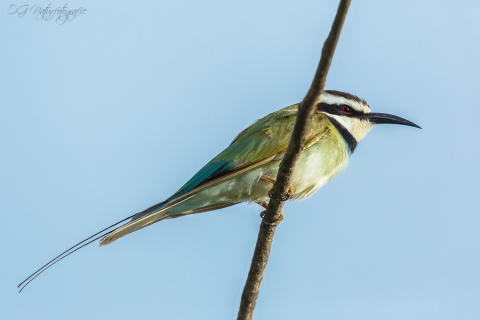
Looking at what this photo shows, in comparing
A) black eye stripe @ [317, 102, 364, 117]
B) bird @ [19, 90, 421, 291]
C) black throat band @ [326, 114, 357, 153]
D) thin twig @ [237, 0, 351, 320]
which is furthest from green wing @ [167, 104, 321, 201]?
thin twig @ [237, 0, 351, 320]

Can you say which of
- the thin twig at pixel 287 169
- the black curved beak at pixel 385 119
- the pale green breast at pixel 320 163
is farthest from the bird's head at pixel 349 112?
the thin twig at pixel 287 169

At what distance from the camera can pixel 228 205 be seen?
441cm

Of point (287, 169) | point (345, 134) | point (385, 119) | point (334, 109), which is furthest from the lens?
point (385, 119)

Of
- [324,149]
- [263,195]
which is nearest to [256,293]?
[263,195]

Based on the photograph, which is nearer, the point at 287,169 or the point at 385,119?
the point at 287,169

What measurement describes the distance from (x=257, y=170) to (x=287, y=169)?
1.13 metres

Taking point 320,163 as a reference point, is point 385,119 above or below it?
above

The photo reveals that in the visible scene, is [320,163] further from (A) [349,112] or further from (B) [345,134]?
(A) [349,112]

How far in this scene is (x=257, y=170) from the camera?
3965 millimetres

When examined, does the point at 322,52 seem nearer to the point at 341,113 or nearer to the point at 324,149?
the point at 324,149

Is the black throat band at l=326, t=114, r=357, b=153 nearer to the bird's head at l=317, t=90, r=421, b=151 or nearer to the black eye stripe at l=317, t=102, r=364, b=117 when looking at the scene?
the bird's head at l=317, t=90, r=421, b=151

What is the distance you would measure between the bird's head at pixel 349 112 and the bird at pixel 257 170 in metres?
0.12

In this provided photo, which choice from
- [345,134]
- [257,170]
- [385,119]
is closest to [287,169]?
[257,170]

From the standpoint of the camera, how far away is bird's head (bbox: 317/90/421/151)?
4.56m
